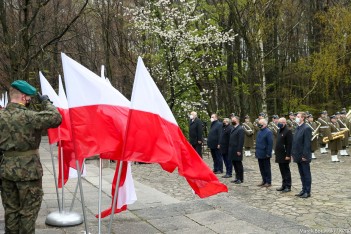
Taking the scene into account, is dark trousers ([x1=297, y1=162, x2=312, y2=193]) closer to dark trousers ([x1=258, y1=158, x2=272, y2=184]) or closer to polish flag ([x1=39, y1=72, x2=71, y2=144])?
dark trousers ([x1=258, y1=158, x2=272, y2=184])

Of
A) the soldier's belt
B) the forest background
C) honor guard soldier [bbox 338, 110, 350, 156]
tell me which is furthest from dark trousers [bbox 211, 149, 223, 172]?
the soldier's belt

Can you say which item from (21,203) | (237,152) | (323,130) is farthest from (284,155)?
(323,130)

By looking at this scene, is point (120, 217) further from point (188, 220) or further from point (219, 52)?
point (219, 52)

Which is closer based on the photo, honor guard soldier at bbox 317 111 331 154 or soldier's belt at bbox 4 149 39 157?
soldier's belt at bbox 4 149 39 157

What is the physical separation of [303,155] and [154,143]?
614 cm

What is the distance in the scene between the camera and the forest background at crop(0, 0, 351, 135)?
78.6ft

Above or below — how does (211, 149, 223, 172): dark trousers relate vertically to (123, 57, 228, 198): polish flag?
below

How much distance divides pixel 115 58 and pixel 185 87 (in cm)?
567

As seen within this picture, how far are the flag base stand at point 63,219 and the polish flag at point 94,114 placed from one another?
2051mm

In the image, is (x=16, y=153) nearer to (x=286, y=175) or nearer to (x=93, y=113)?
(x=93, y=113)

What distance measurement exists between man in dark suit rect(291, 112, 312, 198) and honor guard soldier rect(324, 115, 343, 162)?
766 cm

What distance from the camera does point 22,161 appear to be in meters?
5.43

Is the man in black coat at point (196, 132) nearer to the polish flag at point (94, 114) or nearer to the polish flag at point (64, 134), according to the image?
the polish flag at point (64, 134)

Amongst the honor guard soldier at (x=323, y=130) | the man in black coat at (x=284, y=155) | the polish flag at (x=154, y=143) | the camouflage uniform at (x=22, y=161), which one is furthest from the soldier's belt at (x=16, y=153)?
the honor guard soldier at (x=323, y=130)
